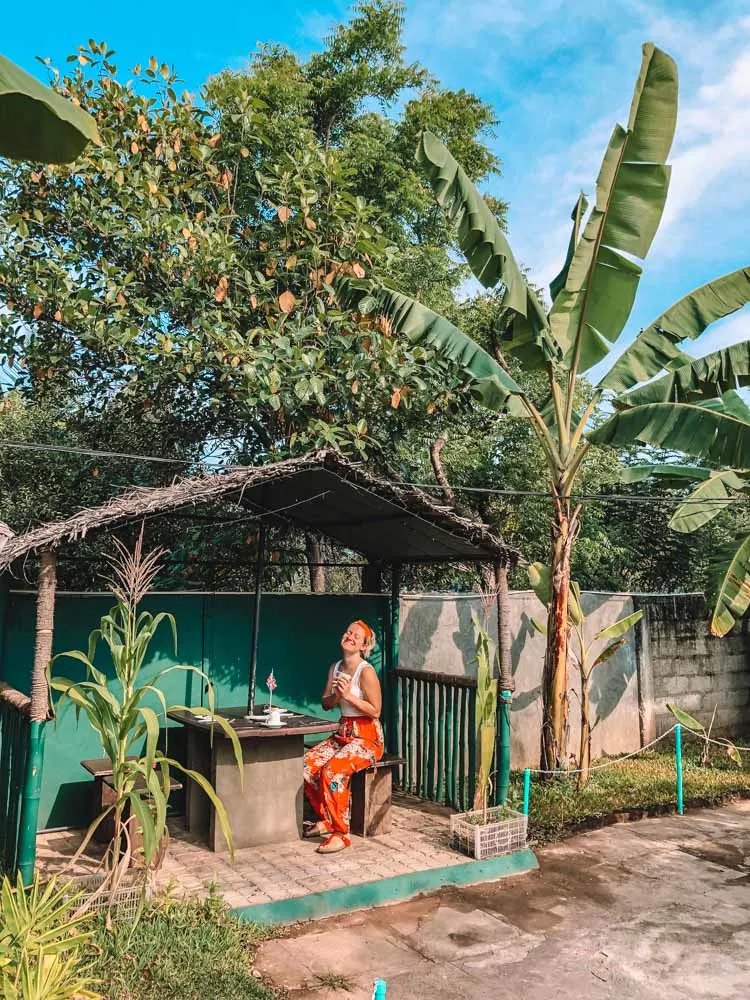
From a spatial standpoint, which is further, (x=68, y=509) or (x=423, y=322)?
(x=68, y=509)

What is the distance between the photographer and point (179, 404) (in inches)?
349

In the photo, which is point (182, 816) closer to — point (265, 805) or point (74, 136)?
point (265, 805)

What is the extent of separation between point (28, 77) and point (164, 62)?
6216mm

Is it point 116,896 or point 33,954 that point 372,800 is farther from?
point 33,954

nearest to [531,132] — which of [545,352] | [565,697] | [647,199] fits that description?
[647,199]

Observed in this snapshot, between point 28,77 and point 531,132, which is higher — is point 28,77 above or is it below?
below

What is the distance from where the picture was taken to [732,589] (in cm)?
848

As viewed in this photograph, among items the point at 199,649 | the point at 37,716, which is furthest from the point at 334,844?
the point at 37,716

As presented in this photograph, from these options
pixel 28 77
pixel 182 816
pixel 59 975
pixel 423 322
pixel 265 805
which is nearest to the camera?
pixel 28 77

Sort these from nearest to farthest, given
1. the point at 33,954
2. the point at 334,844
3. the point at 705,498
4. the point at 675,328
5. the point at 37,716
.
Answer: the point at 33,954, the point at 37,716, the point at 334,844, the point at 675,328, the point at 705,498

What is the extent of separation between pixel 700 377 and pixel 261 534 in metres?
4.12

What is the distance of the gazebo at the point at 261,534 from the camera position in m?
4.23

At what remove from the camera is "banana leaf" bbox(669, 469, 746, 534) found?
884cm

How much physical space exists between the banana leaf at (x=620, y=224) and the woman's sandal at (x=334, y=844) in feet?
14.1
